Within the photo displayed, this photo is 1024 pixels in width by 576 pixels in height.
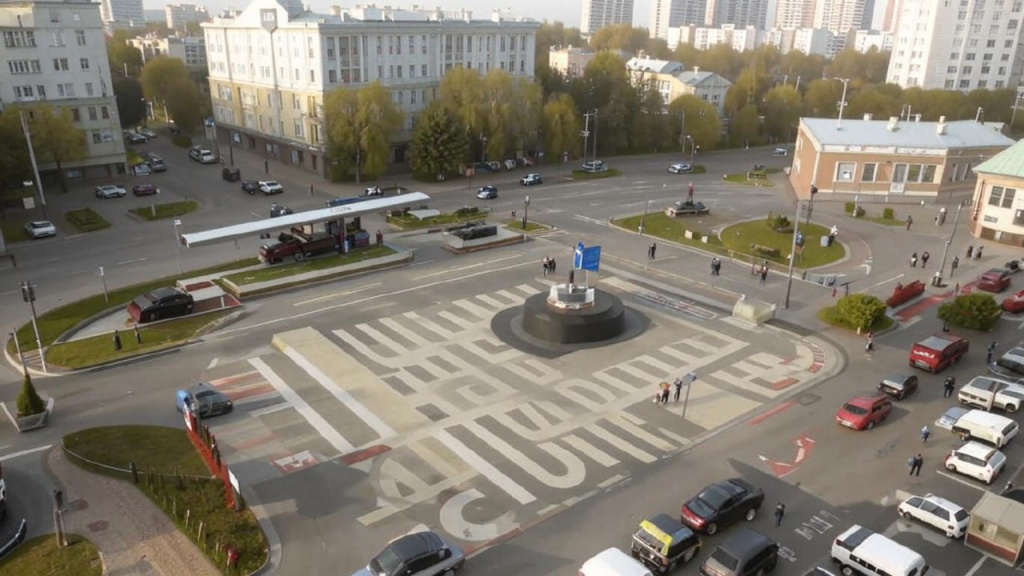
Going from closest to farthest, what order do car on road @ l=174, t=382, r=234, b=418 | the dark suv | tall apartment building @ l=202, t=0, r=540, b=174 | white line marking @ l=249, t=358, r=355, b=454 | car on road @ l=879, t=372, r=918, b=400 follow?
the dark suv → white line marking @ l=249, t=358, r=355, b=454 → car on road @ l=174, t=382, r=234, b=418 → car on road @ l=879, t=372, r=918, b=400 → tall apartment building @ l=202, t=0, r=540, b=174

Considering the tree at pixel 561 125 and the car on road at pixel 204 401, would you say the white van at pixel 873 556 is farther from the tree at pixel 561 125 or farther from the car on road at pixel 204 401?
the tree at pixel 561 125

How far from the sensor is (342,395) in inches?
1304

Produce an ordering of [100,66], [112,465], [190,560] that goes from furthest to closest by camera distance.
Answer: [100,66], [112,465], [190,560]

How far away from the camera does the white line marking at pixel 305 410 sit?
96.0ft

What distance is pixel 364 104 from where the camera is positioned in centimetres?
7731

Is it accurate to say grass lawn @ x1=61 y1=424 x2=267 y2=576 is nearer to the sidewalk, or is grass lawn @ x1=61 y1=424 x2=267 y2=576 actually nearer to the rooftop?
the sidewalk

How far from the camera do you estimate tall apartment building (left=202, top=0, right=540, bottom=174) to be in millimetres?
81188

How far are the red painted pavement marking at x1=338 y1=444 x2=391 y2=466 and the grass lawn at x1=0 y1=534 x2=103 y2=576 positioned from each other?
8.96m

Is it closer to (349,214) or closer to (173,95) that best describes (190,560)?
(349,214)

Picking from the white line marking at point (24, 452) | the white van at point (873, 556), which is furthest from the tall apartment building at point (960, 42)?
the white line marking at point (24, 452)

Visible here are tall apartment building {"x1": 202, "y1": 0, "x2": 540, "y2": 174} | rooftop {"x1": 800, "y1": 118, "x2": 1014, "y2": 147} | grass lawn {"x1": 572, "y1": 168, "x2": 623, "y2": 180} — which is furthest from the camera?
grass lawn {"x1": 572, "y1": 168, "x2": 623, "y2": 180}

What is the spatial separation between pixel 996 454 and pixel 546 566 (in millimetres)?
19552

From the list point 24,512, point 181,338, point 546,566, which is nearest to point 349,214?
point 181,338

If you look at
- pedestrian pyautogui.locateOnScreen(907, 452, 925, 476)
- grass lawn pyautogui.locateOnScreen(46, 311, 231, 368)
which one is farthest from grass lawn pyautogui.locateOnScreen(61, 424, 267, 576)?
pedestrian pyautogui.locateOnScreen(907, 452, 925, 476)
